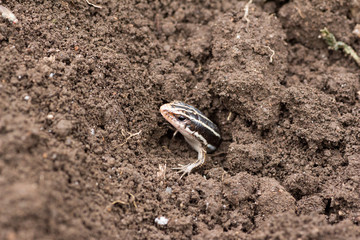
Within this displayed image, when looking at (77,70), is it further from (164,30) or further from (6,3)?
(164,30)

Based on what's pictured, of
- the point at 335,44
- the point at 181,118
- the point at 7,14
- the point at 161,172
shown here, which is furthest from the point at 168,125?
the point at 335,44

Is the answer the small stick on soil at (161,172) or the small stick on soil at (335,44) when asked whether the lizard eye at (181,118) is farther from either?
the small stick on soil at (335,44)

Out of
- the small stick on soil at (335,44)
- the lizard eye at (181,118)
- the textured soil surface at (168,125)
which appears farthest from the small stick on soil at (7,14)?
the small stick on soil at (335,44)

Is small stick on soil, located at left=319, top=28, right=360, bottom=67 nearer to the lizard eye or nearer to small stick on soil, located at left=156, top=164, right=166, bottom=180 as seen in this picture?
the lizard eye

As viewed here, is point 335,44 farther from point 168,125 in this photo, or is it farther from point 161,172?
point 161,172

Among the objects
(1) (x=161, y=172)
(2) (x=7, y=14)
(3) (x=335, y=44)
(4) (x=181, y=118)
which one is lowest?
(1) (x=161, y=172)

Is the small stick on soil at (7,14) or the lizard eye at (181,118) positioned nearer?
the small stick on soil at (7,14)
